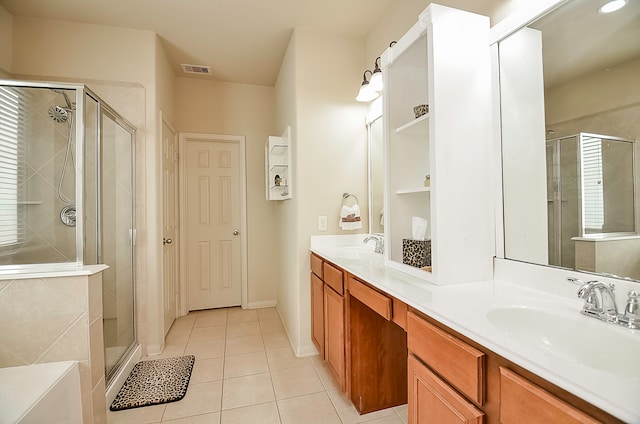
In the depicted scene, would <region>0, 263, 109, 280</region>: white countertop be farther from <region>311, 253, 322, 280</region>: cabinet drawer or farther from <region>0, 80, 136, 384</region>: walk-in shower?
<region>311, 253, 322, 280</region>: cabinet drawer

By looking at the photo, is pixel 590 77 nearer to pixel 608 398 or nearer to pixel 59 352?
pixel 608 398

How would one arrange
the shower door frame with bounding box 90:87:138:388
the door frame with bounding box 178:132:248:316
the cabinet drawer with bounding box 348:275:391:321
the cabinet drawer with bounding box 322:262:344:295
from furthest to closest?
the door frame with bounding box 178:132:248:316, the shower door frame with bounding box 90:87:138:388, the cabinet drawer with bounding box 322:262:344:295, the cabinet drawer with bounding box 348:275:391:321

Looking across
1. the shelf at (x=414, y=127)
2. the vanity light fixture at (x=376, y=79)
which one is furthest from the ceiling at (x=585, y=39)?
the vanity light fixture at (x=376, y=79)

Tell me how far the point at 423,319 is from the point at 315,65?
224cm

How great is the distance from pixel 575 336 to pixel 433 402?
A: 0.48m

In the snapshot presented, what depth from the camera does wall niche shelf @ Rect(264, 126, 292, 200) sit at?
9.14 feet

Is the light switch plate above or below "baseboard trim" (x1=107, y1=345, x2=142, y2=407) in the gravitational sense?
above

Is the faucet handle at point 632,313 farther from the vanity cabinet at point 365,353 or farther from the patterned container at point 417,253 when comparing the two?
the vanity cabinet at point 365,353

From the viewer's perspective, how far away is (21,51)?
96.9 inches

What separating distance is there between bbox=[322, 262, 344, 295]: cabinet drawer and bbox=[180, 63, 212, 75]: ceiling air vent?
259cm

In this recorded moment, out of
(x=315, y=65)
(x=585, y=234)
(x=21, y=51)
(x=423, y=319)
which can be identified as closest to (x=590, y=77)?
(x=585, y=234)

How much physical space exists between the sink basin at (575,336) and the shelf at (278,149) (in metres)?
2.25

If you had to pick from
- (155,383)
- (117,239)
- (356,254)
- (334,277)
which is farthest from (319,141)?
(155,383)

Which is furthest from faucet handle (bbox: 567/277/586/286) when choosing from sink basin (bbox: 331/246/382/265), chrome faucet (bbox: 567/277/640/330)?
sink basin (bbox: 331/246/382/265)
